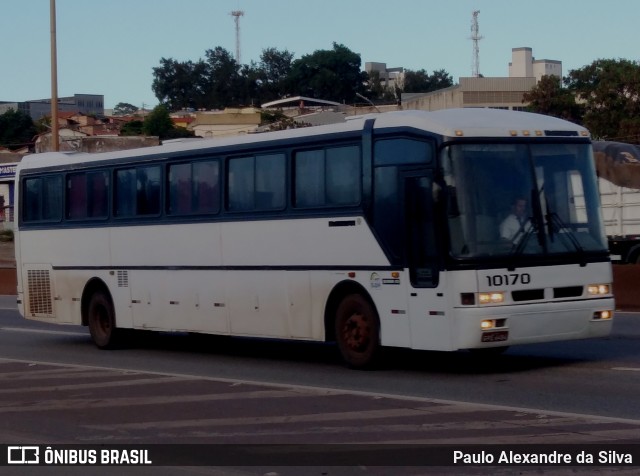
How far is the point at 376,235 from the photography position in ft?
47.3

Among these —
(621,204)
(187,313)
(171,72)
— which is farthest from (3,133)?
(187,313)

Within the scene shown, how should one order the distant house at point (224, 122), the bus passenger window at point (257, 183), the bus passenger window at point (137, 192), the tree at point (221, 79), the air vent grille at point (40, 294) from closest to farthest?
1. the bus passenger window at point (257, 183)
2. the bus passenger window at point (137, 192)
3. the air vent grille at point (40, 294)
4. the distant house at point (224, 122)
5. the tree at point (221, 79)

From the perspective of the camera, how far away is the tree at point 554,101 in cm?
6228

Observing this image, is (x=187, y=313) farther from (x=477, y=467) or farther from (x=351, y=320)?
(x=477, y=467)

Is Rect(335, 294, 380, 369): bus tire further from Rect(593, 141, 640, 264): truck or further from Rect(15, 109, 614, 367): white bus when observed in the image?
Rect(593, 141, 640, 264): truck

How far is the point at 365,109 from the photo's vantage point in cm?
9138

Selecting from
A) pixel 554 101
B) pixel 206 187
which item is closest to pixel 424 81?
pixel 554 101

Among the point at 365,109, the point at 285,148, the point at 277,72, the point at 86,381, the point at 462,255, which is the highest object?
the point at 277,72

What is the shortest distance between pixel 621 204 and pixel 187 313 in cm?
1535

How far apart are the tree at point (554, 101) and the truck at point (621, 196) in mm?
32712

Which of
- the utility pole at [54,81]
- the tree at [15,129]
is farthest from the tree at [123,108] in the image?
the utility pole at [54,81]

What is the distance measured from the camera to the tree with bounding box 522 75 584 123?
204ft

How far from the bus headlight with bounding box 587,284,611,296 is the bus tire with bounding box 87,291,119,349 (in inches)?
349

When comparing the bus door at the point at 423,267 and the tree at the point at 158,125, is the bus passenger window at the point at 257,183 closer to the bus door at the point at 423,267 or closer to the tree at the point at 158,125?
the bus door at the point at 423,267
